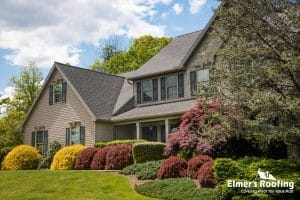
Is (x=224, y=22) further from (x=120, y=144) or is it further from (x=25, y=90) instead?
(x=25, y=90)

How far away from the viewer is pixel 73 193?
50.1 ft

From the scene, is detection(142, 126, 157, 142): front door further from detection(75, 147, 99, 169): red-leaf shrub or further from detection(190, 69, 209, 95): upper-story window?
detection(75, 147, 99, 169): red-leaf shrub

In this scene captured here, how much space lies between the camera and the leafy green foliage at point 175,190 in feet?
45.2

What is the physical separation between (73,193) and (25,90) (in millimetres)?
39810

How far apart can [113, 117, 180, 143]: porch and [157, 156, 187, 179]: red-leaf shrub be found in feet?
27.9

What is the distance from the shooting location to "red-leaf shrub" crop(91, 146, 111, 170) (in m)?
23.5

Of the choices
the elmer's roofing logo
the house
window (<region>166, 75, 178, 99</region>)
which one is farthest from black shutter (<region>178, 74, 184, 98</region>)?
the elmer's roofing logo

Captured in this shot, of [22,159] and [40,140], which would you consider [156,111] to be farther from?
[40,140]

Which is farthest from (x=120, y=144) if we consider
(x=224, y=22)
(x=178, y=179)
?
(x=224, y=22)

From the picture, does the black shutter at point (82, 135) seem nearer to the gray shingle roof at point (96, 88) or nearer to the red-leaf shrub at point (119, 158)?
the gray shingle roof at point (96, 88)

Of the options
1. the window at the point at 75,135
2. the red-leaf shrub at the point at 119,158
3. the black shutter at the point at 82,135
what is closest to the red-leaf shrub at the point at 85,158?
the red-leaf shrub at the point at 119,158

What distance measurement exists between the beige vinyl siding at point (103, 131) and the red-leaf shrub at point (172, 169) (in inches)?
410

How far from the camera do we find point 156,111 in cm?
2612

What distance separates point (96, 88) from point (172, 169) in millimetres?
14392
